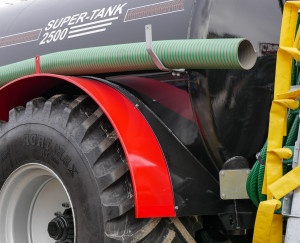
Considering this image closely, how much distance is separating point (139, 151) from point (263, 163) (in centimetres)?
58

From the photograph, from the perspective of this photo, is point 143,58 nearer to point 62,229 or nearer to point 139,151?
point 139,151

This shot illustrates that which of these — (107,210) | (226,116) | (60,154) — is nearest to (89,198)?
(107,210)

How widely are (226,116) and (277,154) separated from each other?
52cm

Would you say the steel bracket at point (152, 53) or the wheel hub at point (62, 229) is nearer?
the steel bracket at point (152, 53)

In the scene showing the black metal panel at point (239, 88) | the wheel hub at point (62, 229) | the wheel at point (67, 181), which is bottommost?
the wheel hub at point (62, 229)

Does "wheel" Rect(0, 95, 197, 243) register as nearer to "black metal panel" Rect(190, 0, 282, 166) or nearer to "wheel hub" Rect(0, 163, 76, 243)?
"wheel hub" Rect(0, 163, 76, 243)

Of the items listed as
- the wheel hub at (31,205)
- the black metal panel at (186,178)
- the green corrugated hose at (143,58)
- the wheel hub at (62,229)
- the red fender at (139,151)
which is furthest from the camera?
the wheel hub at (31,205)

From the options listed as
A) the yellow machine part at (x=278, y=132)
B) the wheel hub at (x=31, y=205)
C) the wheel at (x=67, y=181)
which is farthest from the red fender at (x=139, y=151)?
the wheel hub at (x=31, y=205)

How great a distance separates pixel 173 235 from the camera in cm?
286

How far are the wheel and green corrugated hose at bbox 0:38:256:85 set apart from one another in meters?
0.19

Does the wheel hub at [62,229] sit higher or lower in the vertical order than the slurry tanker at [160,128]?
lower

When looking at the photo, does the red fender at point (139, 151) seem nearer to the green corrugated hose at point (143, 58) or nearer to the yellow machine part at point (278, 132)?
the green corrugated hose at point (143, 58)

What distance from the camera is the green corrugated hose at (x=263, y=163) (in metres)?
2.56

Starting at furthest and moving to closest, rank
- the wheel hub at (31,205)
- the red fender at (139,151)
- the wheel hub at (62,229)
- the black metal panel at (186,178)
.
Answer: the wheel hub at (31,205), the wheel hub at (62,229), the black metal panel at (186,178), the red fender at (139,151)
